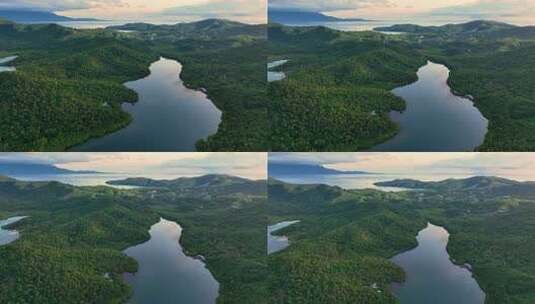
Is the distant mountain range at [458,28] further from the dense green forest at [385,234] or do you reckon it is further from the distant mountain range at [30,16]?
the distant mountain range at [30,16]

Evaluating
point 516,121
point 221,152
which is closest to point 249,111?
point 221,152

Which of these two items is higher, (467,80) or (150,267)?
(467,80)

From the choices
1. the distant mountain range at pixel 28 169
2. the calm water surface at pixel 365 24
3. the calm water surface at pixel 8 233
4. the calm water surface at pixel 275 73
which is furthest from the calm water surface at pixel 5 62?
the calm water surface at pixel 365 24

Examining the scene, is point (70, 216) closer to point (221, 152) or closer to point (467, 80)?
point (221, 152)

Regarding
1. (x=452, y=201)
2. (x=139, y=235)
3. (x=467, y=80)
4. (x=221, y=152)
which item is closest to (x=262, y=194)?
(x=221, y=152)

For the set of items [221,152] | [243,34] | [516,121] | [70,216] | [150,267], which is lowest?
[150,267]
